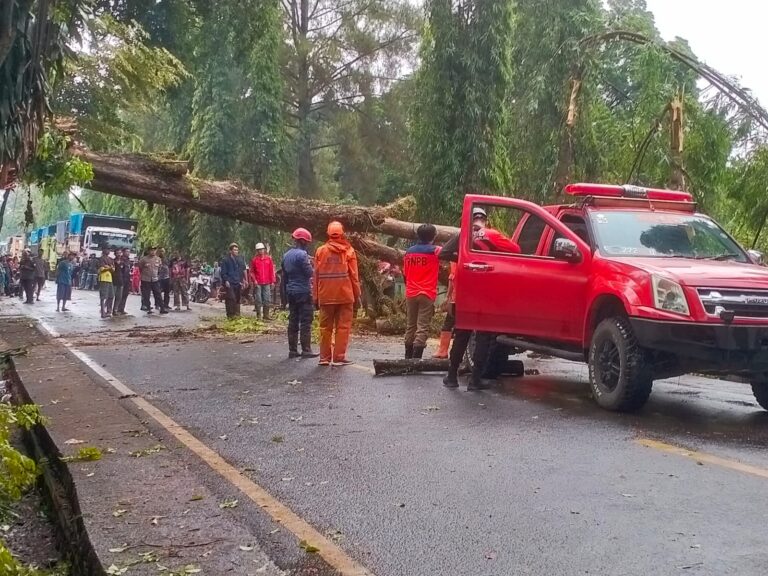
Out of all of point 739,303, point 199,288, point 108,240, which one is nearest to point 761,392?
point 739,303

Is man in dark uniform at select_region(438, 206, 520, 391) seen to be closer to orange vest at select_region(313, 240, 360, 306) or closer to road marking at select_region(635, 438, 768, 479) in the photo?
orange vest at select_region(313, 240, 360, 306)

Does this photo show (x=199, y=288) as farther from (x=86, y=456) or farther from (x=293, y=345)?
(x=86, y=456)

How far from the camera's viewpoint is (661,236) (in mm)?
7723

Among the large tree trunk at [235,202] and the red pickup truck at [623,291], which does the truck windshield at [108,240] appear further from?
the red pickup truck at [623,291]

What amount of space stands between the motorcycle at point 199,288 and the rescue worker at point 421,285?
22.8 m

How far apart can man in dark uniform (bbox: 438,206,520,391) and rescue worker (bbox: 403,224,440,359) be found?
1726 millimetres

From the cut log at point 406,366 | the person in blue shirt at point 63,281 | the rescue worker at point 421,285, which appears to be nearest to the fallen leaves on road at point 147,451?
the cut log at point 406,366

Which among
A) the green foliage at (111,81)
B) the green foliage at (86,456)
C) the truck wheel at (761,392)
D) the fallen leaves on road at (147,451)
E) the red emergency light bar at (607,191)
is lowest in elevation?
the fallen leaves on road at (147,451)

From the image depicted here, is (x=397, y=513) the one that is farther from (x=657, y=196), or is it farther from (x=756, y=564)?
(x=657, y=196)

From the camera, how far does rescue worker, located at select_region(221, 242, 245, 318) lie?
64.1 ft

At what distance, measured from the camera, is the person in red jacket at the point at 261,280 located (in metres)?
20.5

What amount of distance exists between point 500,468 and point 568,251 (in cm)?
289

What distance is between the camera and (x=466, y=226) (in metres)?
8.43

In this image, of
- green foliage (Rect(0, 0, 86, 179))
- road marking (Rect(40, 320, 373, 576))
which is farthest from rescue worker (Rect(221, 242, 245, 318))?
green foliage (Rect(0, 0, 86, 179))
